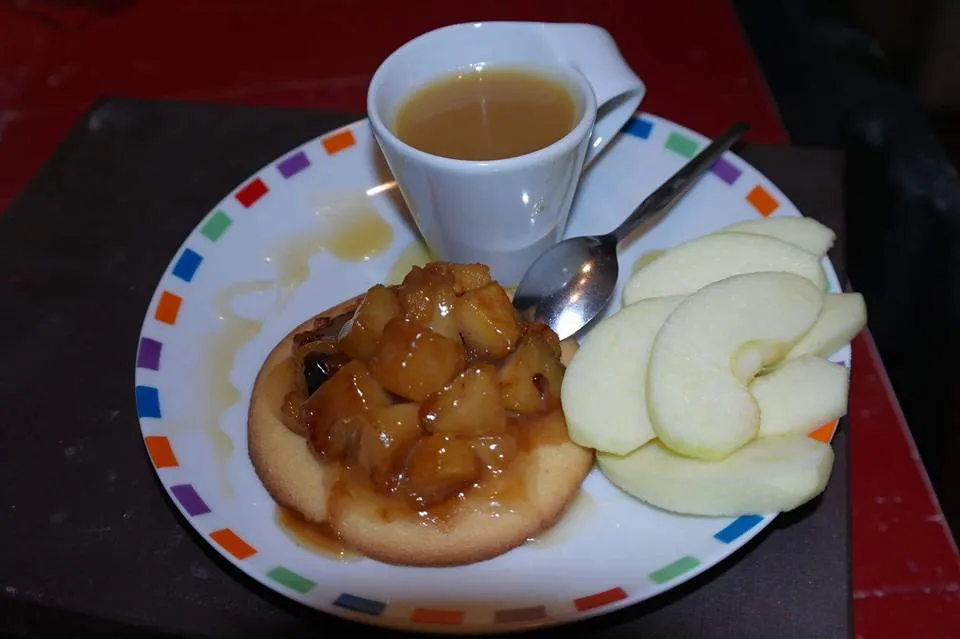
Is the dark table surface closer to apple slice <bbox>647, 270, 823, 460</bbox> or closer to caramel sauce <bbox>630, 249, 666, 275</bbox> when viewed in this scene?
apple slice <bbox>647, 270, 823, 460</bbox>

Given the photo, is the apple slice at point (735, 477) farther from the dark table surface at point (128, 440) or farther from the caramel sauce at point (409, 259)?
the caramel sauce at point (409, 259)

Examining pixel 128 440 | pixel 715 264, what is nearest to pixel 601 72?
pixel 715 264

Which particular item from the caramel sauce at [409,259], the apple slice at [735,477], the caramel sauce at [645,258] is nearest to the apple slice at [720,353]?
the apple slice at [735,477]

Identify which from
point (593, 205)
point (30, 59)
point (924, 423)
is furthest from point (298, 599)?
point (30, 59)

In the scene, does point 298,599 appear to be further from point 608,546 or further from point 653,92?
point 653,92

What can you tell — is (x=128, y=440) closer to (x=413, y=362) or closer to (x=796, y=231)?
(x=413, y=362)

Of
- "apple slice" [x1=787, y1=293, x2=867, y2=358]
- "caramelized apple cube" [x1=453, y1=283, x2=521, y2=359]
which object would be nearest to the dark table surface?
"apple slice" [x1=787, y1=293, x2=867, y2=358]

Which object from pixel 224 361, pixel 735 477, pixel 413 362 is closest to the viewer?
pixel 735 477
